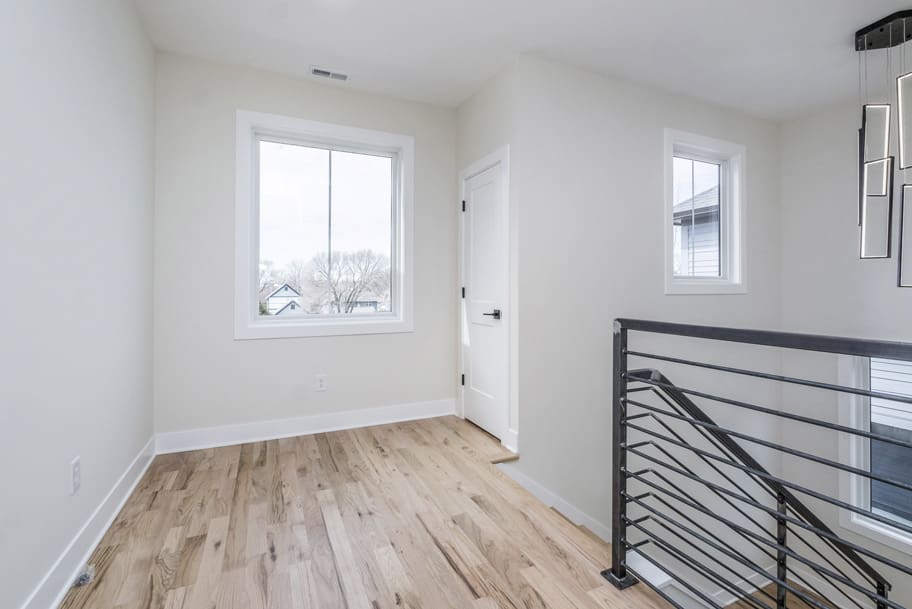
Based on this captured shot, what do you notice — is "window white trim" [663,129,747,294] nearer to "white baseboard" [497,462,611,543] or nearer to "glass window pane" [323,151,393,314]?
"white baseboard" [497,462,611,543]

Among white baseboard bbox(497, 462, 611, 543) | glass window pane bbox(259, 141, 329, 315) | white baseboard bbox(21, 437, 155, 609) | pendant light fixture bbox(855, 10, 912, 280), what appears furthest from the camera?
glass window pane bbox(259, 141, 329, 315)

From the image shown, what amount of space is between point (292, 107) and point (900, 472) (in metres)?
5.57

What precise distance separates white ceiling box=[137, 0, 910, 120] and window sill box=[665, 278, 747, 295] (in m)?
1.58

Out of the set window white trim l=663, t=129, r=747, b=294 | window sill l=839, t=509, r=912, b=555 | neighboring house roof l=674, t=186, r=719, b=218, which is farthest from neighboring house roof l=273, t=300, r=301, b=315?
window sill l=839, t=509, r=912, b=555

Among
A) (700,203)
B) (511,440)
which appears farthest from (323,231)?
(700,203)

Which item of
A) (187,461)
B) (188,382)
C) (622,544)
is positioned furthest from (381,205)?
(622,544)

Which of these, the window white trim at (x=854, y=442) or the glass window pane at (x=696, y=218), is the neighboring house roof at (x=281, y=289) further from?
the window white trim at (x=854, y=442)

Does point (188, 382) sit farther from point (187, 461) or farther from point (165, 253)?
point (165, 253)

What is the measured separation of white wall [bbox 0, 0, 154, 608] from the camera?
1.24 m

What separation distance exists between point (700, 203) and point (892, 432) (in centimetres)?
239

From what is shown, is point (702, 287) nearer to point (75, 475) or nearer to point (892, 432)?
point (892, 432)

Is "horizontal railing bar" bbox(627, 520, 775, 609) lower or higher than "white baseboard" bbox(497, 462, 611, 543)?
higher

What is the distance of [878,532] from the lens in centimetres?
331

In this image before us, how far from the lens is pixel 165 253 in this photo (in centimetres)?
273
